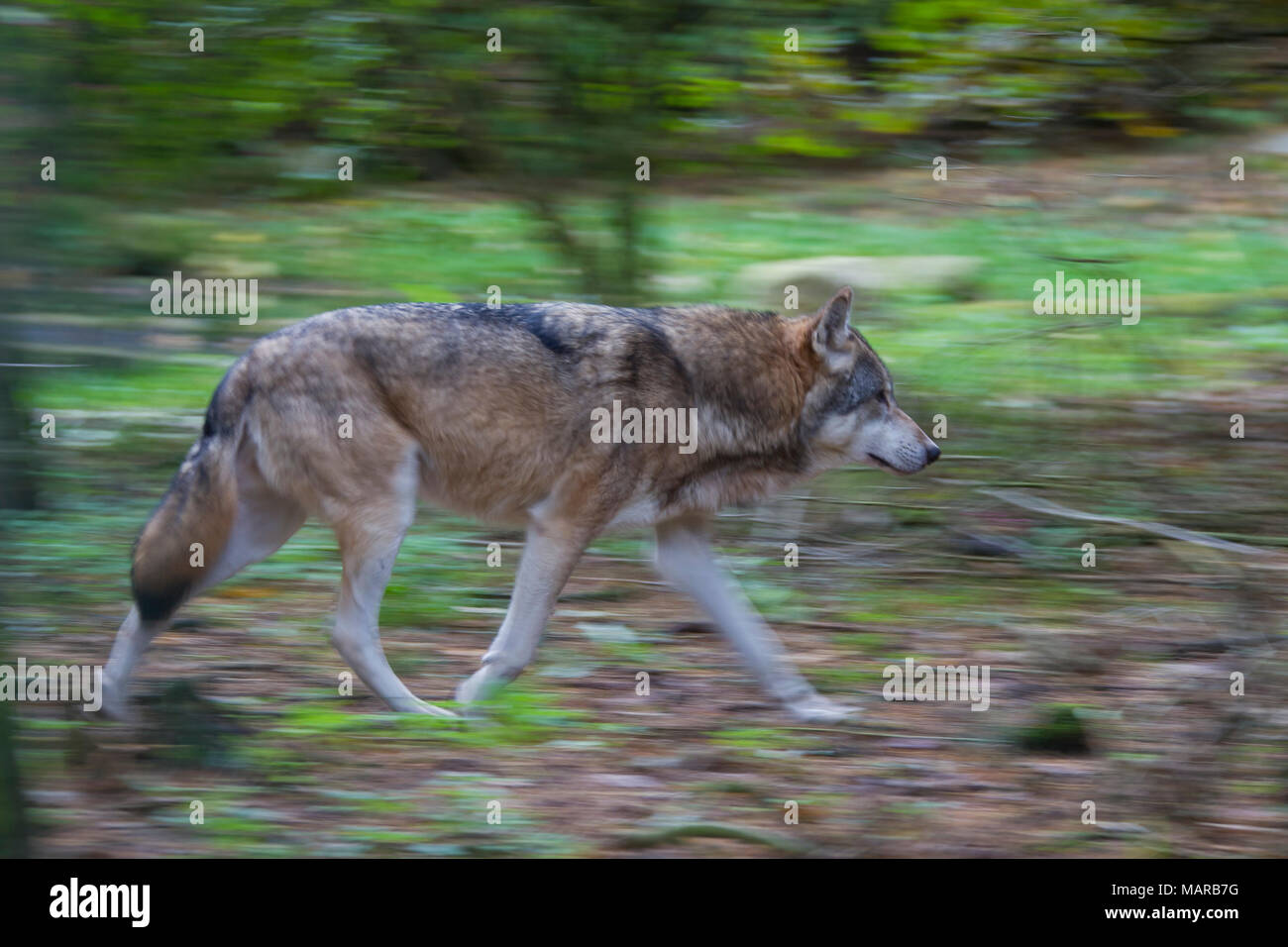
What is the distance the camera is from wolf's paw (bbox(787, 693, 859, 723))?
235 inches

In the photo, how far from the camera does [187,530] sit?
5535 mm

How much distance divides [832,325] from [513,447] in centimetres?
163

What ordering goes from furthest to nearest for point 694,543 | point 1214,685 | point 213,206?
point 213,206, point 694,543, point 1214,685

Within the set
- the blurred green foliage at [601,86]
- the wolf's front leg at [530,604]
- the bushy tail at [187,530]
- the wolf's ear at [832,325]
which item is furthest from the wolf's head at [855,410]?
the bushy tail at [187,530]

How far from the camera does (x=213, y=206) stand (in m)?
8.67

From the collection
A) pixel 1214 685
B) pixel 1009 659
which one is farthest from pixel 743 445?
pixel 1214 685

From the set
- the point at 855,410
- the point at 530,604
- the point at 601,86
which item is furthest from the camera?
the point at 601,86

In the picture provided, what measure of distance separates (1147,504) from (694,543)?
3.34m

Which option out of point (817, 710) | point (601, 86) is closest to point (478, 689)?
point (817, 710)

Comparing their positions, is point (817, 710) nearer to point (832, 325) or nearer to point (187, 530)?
point (832, 325)

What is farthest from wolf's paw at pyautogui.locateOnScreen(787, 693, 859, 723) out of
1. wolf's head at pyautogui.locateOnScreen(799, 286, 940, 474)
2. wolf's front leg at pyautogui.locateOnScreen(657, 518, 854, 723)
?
wolf's head at pyautogui.locateOnScreen(799, 286, 940, 474)
